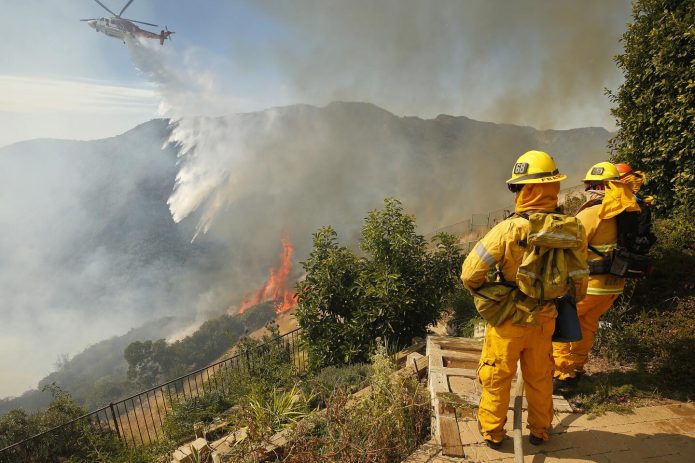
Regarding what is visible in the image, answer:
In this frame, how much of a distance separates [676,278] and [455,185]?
4280cm

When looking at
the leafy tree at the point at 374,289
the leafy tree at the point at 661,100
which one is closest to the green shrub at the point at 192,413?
the leafy tree at the point at 374,289

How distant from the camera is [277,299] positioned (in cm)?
3706

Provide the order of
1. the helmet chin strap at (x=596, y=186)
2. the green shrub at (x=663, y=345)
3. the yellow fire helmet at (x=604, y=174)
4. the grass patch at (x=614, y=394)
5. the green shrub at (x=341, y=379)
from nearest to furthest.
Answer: the grass patch at (x=614, y=394)
the green shrub at (x=663, y=345)
the yellow fire helmet at (x=604, y=174)
the helmet chin strap at (x=596, y=186)
the green shrub at (x=341, y=379)

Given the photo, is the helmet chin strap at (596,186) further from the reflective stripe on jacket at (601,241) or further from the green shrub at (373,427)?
the green shrub at (373,427)

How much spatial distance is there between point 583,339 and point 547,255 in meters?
1.66

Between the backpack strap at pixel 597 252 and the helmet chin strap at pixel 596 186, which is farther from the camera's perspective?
the helmet chin strap at pixel 596 186

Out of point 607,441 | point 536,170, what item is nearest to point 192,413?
point 607,441

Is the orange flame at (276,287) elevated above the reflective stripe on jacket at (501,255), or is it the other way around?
the reflective stripe on jacket at (501,255)

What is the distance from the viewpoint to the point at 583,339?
3520 mm

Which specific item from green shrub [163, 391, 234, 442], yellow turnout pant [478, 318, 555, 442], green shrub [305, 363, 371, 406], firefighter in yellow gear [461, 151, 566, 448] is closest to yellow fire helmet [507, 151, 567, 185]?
firefighter in yellow gear [461, 151, 566, 448]

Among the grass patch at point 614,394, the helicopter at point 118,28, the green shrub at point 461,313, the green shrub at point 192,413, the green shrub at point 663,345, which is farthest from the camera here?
the helicopter at point 118,28

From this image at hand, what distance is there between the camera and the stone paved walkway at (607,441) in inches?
105

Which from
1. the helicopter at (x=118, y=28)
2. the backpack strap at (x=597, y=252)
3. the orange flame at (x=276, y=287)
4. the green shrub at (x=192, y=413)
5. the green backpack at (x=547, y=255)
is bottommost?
the orange flame at (x=276, y=287)

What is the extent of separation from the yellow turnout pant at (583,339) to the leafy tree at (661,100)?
312 cm
